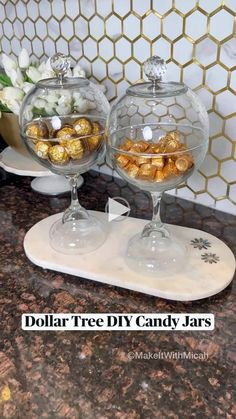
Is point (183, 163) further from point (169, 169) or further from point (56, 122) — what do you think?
point (56, 122)

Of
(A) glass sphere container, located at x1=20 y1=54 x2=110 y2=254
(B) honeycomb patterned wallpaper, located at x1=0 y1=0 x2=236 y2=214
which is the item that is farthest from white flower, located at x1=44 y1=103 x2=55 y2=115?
(B) honeycomb patterned wallpaper, located at x1=0 y1=0 x2=236 y2=214

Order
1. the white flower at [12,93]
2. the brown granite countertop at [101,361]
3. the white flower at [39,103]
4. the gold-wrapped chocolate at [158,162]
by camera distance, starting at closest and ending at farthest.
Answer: the brown granite countertop at [101,361] → the gold-wrapped chocolate at [158,162] → the white flower at [39,103] → the white flower at [12,93]

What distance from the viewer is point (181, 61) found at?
0.69m

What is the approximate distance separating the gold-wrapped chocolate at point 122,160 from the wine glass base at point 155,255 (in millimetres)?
128

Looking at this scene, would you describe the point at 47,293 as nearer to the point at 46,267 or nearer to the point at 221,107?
the point at 46,267

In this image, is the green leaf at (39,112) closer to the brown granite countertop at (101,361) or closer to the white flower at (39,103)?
the white flower at (39,103)

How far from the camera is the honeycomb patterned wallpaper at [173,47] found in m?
0.64

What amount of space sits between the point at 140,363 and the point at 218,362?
0.27ft

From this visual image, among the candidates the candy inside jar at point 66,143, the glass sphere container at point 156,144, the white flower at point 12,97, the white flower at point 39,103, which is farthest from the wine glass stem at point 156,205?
the white flower at point 12,97

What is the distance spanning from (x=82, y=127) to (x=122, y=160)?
0.10 m

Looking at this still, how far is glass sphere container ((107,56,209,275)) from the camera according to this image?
538mm

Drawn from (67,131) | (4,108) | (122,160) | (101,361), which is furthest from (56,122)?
(101,361)

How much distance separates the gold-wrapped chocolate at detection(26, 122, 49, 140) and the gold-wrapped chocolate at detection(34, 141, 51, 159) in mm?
12

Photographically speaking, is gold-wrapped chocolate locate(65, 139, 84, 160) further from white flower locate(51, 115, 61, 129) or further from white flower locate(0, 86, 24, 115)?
white flower locate(0, 86, 24, 115)
